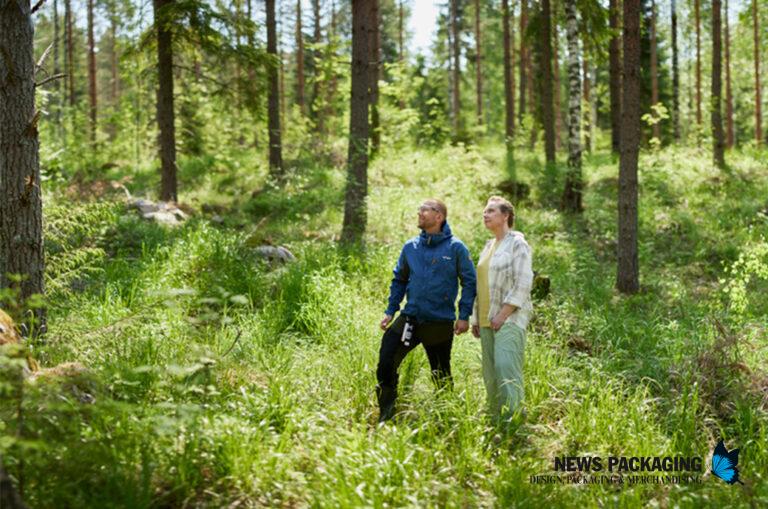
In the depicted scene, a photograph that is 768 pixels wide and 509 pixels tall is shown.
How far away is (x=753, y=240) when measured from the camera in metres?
11.7

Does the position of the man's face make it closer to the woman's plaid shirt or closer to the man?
the man

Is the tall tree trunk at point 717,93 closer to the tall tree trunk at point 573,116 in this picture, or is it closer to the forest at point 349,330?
the forest at point 349,330

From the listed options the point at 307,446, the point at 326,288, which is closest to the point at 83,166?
the point at 326,288

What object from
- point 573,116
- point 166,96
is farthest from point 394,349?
point 573,116

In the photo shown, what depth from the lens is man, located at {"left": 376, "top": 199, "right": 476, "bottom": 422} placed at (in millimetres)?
5426

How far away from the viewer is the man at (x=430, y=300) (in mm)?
5426

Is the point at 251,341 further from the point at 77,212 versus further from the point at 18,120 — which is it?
the point at 18,120

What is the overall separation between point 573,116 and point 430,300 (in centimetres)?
1091

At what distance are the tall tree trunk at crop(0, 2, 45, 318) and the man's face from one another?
143 inches

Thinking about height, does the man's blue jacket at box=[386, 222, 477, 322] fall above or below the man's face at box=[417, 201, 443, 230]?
below

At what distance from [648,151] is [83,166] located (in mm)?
18005

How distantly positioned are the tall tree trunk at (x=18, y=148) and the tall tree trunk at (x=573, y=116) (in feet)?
38.1

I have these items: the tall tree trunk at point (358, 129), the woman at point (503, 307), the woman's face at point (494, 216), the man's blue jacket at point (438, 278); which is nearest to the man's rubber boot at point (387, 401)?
the man's blue jacket at point (438, 278)

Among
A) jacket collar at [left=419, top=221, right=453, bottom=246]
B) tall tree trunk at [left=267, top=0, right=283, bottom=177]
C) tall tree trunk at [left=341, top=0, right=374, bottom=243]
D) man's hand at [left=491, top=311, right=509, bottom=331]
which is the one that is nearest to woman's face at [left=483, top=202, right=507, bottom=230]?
jacket collar at [left=419, top=221, right=453, bottom=246]
